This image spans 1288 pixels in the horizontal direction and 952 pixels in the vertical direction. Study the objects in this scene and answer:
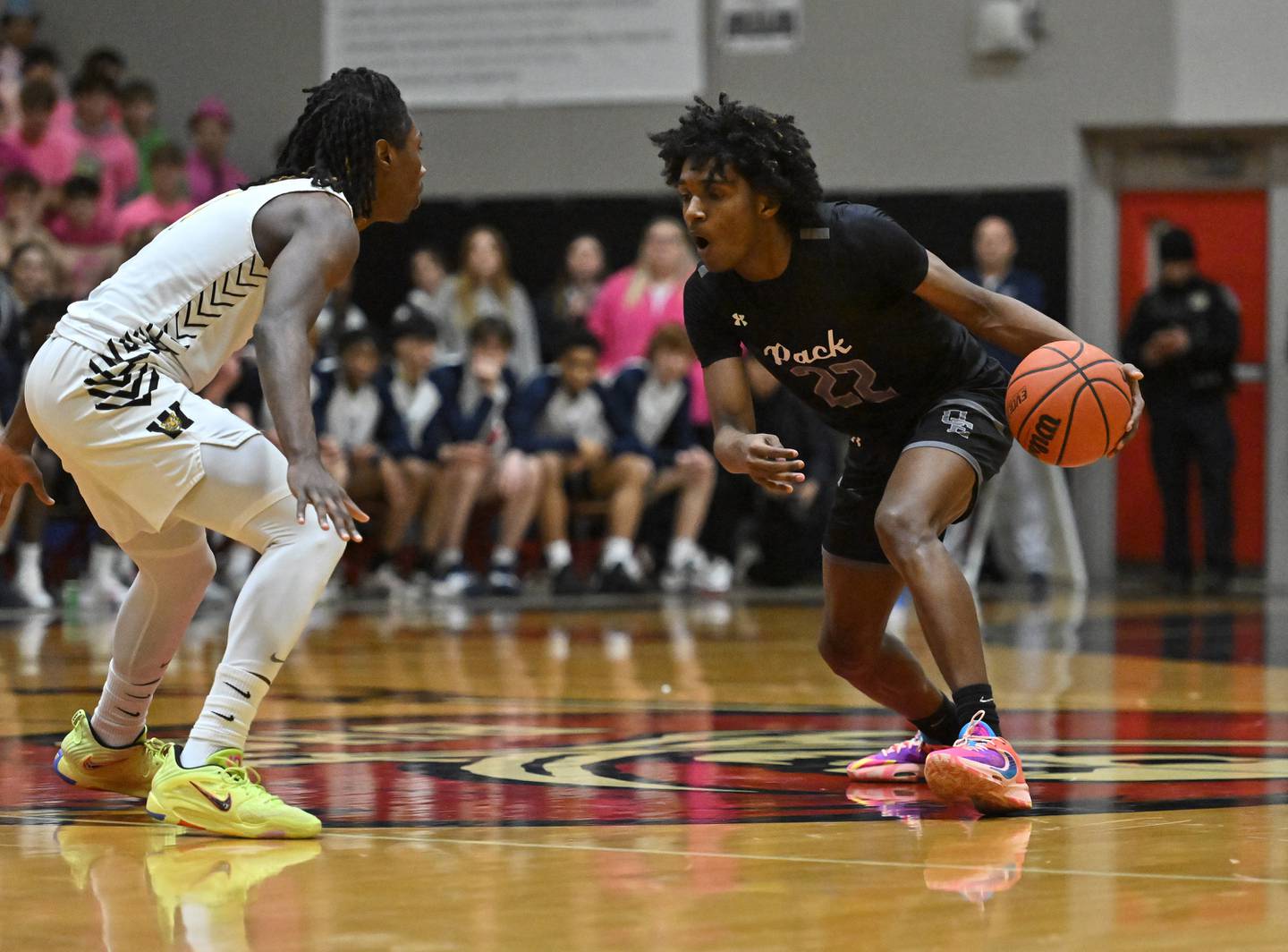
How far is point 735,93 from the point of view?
13398mm

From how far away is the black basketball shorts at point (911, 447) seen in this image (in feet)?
14.1

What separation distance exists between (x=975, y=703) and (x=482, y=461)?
7.44m

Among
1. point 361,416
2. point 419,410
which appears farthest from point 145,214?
point 419,410

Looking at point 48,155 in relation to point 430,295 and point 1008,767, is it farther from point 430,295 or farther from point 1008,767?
point 1008,767

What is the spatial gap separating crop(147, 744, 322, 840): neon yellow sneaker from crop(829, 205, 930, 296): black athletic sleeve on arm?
168cm

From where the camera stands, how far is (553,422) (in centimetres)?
1146

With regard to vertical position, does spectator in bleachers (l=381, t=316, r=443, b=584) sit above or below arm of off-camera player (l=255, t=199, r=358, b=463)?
below

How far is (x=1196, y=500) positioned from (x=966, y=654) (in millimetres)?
9548

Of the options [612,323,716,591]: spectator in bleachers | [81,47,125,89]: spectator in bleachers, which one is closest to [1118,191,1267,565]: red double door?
[612,323,716,591]: spectator in bleachers

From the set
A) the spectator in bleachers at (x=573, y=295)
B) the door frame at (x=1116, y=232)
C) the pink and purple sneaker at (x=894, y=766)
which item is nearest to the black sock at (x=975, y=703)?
the pink and purple sneaker at (x=894, y=766)

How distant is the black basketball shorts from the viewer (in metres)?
4.30

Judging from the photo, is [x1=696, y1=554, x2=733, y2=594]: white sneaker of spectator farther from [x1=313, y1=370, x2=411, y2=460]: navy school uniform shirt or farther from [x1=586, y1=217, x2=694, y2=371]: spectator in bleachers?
[x1=313, y1=370, x2=411, y2=460]: navy school uniform shirt

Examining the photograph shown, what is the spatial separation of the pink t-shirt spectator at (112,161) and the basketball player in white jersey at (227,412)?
8874mm

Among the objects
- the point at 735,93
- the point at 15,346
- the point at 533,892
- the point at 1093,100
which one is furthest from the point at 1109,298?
the point at 533,892
